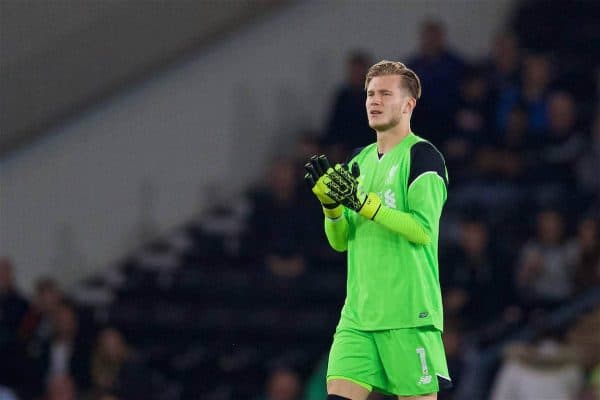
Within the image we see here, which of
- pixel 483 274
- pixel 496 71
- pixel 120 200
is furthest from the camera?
pixel 120 200

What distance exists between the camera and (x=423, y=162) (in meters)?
5.72

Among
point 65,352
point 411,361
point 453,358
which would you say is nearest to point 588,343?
point 453,358

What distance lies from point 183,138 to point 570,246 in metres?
4.58

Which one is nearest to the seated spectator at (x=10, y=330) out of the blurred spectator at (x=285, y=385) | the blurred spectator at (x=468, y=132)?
the blurred spectator at (x=285, y=385)

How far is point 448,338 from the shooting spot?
10.0 metres

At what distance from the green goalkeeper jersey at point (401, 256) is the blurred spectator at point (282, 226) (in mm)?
6058

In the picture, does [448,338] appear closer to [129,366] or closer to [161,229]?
[129,366]

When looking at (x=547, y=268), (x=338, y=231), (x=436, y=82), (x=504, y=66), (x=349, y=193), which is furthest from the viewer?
(x=504, y=66)

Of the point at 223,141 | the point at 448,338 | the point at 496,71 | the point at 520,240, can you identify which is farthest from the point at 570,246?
the point at 223,141

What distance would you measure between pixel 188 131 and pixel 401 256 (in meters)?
8.46

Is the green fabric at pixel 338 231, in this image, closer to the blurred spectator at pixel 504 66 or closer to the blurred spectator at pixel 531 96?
the blurred spectator at pixel 531 96

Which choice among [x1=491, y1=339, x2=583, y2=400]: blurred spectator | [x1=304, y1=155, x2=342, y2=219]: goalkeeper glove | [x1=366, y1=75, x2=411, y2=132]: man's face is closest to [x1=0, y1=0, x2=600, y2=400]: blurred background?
[x1=491, y1=339, x2=583, y2=400]: blurred spectator

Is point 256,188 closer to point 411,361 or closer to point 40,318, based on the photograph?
point 40,318

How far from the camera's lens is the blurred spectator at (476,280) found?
10617 mm
